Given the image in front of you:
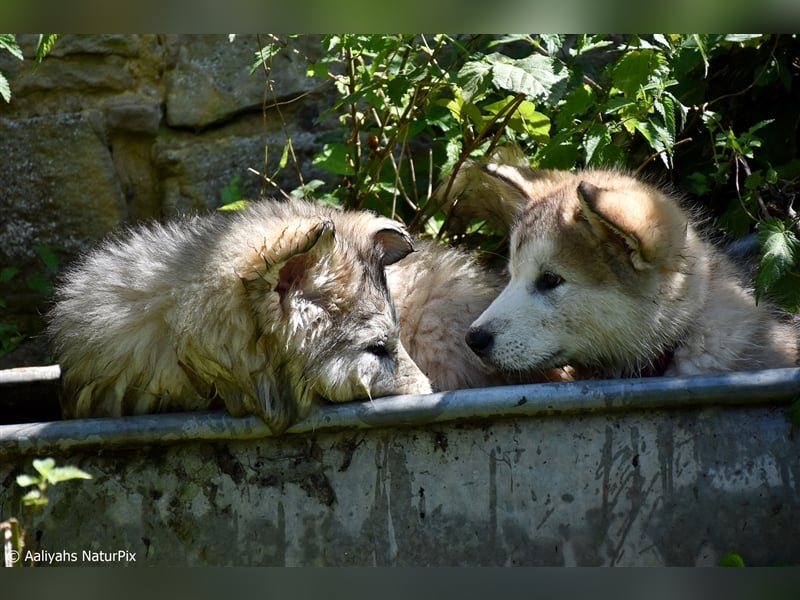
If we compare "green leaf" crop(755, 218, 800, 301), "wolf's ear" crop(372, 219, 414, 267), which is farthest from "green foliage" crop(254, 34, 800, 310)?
"wolf's ear" crop(372, 219, 414, 267)

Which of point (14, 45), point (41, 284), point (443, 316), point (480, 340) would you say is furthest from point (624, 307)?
point (41, 284)

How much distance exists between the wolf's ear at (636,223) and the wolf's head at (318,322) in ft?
2.43

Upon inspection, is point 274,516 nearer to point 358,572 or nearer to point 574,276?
point 358,572

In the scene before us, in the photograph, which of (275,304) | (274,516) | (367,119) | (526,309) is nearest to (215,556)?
(274,516)

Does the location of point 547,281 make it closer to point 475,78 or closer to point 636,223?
point 636,223

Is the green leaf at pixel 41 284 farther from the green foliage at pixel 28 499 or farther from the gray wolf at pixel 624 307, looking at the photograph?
the gray wolf at pixel 624 307

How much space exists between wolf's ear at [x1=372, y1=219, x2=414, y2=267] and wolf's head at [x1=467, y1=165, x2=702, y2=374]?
0.37 metres

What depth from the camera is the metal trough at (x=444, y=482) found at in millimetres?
2967

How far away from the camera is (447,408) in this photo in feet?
9.62

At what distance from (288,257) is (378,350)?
0.46 metres

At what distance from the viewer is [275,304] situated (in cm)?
319

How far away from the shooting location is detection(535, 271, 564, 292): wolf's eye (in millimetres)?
3541

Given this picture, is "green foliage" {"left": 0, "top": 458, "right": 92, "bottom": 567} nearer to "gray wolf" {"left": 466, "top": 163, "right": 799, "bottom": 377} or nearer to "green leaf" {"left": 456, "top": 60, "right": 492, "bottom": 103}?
"gray wolf" {"left": 466, "top": 163, "right": 799, "bottom": 377}

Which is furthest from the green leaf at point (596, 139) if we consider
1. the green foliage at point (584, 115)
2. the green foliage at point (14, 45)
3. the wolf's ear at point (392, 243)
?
the green foliage at point (14, 45)
